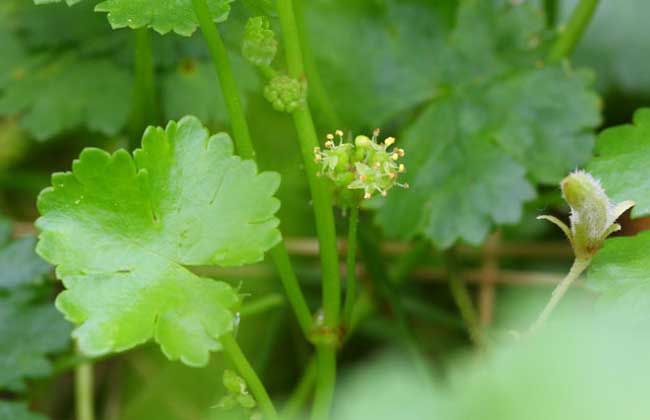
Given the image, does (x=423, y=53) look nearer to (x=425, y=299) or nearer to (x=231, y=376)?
(x=425, y=299)

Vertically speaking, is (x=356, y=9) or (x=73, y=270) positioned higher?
(x=356, y=9)

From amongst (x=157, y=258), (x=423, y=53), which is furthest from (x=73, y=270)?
(x=423, y=53)

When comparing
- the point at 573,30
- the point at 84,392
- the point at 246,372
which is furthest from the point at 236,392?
the point at 573,30

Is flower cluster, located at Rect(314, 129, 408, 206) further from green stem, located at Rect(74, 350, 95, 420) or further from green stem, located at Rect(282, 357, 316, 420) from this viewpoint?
green stem, located at Rect(74, 350, 95, 420)

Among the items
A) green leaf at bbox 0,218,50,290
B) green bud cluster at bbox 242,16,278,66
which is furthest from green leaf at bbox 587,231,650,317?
green leaf at bbox 0,218,50,290

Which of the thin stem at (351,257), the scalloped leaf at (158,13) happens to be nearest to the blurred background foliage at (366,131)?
the scalloped leaf at (158,13)

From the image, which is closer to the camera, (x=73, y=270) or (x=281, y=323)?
(x=73, y=270)

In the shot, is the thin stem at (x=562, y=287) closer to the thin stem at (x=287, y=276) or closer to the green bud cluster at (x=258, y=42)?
the thin stem at (x=287, y=276)
